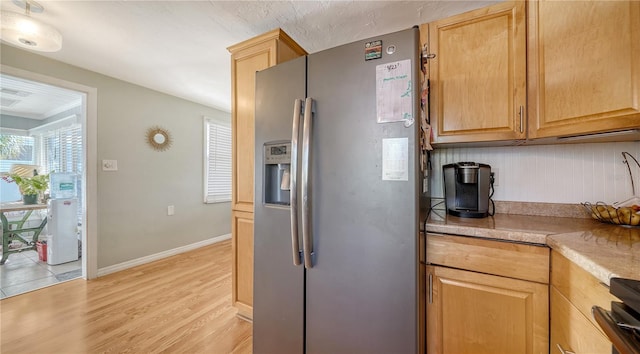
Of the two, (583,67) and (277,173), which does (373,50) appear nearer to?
(277,173)

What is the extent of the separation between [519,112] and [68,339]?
3.19 meters

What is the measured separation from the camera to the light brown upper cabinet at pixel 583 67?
3.06 feet

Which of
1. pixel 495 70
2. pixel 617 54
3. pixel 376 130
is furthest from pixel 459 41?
pixel 376 130

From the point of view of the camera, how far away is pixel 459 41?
52.5 inches

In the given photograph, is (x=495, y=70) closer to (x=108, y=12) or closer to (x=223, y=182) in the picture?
(x=108, y=12)

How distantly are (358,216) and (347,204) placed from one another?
0.24 ft

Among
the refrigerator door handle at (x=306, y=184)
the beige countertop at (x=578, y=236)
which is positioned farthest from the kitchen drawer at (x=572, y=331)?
the refrigerator door handle at (x=306, y=184)

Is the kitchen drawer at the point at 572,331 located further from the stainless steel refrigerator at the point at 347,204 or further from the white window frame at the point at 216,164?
the white window frame at the point at 216,164

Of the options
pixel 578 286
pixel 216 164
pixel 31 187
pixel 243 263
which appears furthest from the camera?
pixel 216 164

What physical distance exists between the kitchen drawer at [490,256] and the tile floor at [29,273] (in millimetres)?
3635

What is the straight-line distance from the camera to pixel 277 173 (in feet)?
4.51

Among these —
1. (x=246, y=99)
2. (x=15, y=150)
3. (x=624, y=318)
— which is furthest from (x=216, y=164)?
(x=624, y=318)

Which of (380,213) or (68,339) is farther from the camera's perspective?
(68,339)

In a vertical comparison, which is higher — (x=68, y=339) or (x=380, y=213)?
(x=380, y=213)
